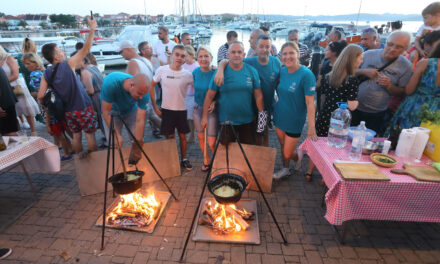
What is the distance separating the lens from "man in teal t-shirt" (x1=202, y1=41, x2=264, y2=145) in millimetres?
3379

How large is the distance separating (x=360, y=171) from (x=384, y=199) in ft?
1.14

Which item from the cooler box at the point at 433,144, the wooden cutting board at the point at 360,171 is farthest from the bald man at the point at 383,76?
the wooden cutting board at the point at 360,171

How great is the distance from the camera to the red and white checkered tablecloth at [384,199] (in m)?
2.16

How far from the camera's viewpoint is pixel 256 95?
3.58 m

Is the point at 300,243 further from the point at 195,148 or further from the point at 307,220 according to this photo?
the point at 195,148

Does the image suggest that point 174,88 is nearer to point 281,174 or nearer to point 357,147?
point 281,174

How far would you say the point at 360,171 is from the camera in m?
2.28

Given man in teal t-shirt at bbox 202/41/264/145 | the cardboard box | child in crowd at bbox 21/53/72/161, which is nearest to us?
man in teal t-shirt at bbox 202/41/264/145

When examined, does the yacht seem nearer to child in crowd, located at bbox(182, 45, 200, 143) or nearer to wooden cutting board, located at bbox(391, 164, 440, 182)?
child in crowd, located at bbox(182, 45, 200, 143)

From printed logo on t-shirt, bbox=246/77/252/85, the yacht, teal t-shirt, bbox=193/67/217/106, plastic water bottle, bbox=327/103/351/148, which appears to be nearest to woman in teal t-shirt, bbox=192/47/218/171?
teal t-shirt, bbox=193/67/217/106

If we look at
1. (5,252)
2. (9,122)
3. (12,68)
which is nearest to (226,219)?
(5,252)

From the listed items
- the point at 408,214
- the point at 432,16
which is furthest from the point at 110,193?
the point at 432,16

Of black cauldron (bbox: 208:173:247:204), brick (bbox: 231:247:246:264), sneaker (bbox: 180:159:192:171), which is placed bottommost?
brick (bbox: 231:247:246:264)

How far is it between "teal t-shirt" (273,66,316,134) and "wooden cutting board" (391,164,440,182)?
137 centimetres
